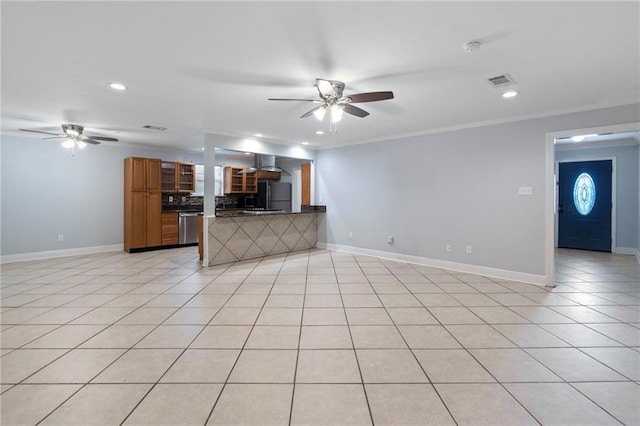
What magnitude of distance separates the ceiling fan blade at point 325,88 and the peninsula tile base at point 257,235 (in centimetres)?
329

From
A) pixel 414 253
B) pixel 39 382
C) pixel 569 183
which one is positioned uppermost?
pixel 569 183

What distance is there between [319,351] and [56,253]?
6.51m

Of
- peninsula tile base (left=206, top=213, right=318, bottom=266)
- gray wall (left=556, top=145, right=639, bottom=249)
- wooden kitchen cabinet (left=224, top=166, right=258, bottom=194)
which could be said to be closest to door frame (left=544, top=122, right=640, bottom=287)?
gray wall (left=556, top=145, right=639, bottom=249)

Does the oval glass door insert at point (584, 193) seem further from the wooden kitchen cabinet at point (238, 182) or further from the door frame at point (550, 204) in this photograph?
the wooden kitchen cabinet at point (238, 182)

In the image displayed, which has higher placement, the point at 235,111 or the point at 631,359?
the point at 235,111

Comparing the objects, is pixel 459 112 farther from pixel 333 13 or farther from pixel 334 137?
pixel 333 13

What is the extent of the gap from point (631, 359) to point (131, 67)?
4756mm

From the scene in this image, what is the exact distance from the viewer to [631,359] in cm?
217

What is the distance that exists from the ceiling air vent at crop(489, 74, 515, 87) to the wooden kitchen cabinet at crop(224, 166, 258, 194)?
6.70 metres

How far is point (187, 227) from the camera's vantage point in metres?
7.20

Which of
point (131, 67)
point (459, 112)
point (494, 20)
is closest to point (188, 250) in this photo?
point (131, 67)

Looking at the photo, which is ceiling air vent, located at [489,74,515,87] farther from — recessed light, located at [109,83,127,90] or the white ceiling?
recessed light, located at [109,83,127,90]

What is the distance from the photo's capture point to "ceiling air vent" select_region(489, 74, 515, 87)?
277 centimetres

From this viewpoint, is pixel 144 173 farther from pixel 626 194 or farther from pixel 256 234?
pixel 626 194
